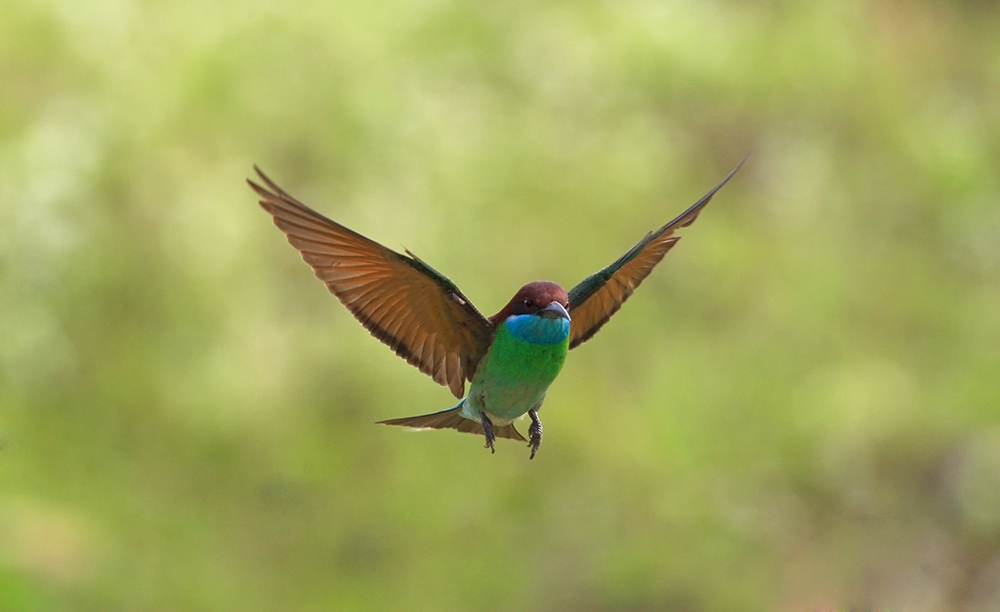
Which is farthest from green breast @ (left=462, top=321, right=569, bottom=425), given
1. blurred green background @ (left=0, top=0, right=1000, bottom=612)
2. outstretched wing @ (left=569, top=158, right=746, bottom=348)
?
blurred green background @ (left=0, top=0, right=1000, bottom=612)

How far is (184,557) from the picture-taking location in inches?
→ 211

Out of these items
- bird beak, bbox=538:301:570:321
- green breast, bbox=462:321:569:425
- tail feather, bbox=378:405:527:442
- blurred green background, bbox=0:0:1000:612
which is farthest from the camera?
blurred green background, bbox=0:0:1000:612

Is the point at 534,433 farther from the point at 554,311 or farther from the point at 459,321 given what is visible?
the point at 554,311

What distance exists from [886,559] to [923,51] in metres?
3.72

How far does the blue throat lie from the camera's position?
192 cm

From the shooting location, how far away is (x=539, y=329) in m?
1.93

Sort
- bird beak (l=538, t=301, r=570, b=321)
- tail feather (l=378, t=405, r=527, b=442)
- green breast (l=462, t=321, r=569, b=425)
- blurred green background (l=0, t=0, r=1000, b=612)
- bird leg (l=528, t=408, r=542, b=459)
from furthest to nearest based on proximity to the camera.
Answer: blurred green background (l=0, t=0, r=1000, b=612) → tail feather (l=378, t=405, r=527, b=442) → bird leg (l=528, t=408, r=542, b=459) → green breast (l=462, t=321, r=569, b=425) → bird beak (l=538, t=301, r=570, b=321)

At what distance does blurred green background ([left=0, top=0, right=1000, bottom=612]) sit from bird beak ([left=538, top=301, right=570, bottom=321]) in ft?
11.7

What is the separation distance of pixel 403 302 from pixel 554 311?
13.5 inches

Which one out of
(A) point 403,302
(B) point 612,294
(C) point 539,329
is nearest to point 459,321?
(A) point 403,302

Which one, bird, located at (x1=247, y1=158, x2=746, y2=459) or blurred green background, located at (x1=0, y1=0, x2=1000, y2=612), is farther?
blurred green background, located at (x1=0, y1=0, x2=1000, y2=612)

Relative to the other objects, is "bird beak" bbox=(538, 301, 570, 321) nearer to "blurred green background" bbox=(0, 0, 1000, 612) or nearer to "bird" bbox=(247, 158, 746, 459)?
"bird" bbox=(247, 158, 746, 459)

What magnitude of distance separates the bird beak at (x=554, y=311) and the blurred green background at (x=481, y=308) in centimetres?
355

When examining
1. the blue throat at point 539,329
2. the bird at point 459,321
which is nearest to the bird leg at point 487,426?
the bird at point 459,321
